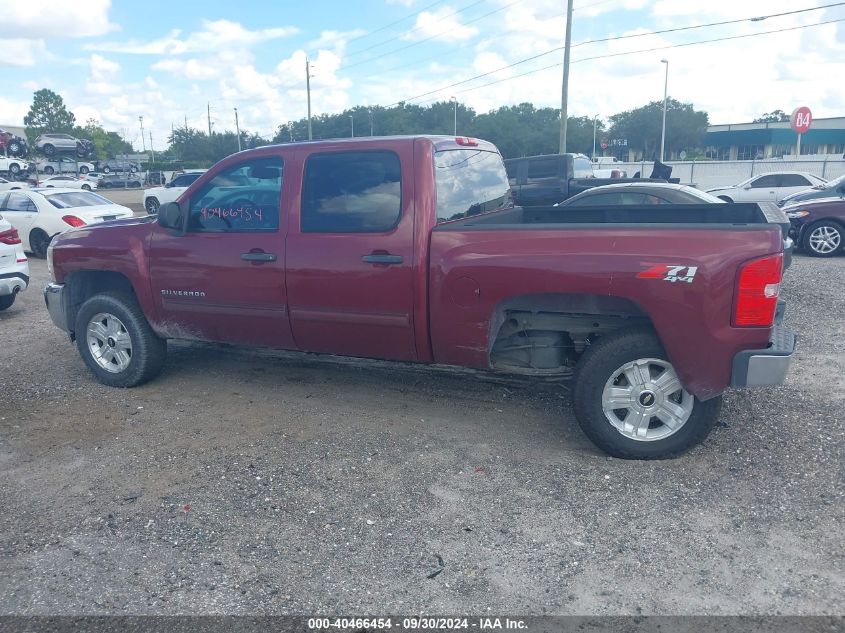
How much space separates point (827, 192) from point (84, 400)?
13973 millimetres

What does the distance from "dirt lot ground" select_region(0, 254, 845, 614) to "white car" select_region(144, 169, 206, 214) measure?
60.9 ft

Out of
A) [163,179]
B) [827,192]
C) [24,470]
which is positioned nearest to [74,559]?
[24,470]

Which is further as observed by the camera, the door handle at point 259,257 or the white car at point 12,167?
Result: the white car at point 12,167

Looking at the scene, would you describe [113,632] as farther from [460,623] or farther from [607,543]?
[607,543]

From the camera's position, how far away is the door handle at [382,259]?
4.52 metres

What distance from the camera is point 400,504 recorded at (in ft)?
12.4

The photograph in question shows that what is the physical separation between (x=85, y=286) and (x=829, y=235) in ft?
39.9

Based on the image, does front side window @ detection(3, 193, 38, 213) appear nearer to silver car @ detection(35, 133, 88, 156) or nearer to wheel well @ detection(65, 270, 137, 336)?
wheel well @ detection(65, 270, 137, 336)

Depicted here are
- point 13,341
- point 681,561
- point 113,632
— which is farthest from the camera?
point 13,341

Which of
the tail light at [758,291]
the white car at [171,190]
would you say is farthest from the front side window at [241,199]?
the white car at [171,190]

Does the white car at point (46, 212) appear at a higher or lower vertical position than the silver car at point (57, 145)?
lower

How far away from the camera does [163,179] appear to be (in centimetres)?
5406

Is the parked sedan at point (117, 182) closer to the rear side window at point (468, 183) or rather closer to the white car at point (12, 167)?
the white car at point (12, 167)

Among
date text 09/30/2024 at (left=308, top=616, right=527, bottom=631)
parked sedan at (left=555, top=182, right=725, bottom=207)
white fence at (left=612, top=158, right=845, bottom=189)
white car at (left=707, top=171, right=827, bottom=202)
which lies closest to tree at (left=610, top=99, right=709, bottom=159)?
white fence at (left=612, top=158, right=845, bottom=189)
